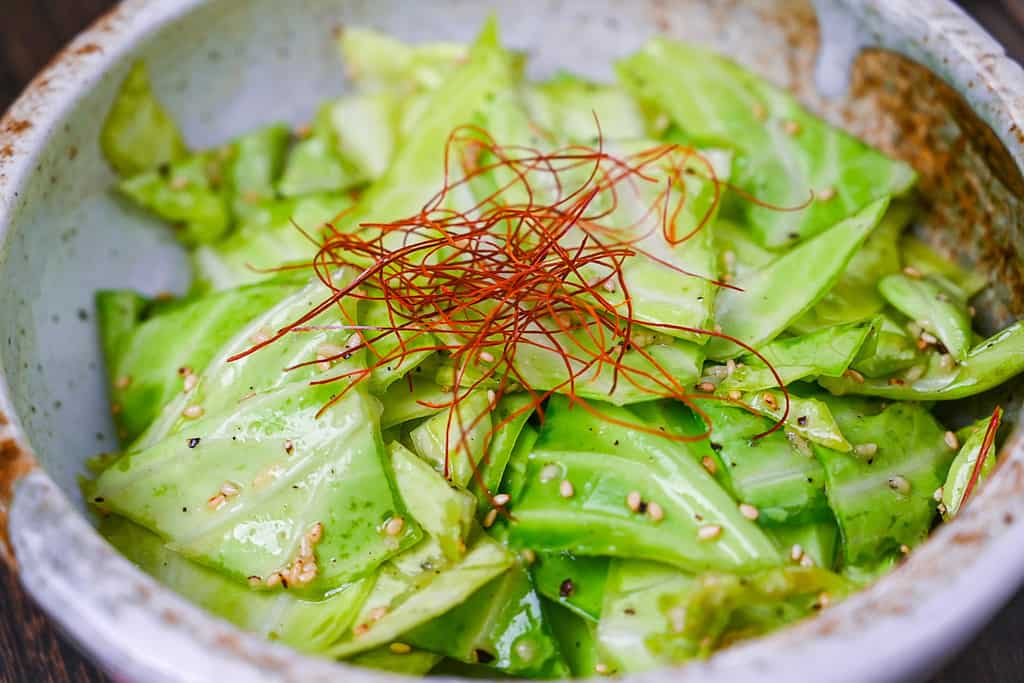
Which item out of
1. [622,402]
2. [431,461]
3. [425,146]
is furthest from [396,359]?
[425,146]

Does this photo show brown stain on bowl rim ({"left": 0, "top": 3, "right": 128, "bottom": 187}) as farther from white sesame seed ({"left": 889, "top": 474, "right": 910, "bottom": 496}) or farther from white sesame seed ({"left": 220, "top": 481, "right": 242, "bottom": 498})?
white sesame seed ({"left": 889, "top": 474, "right": 910, "bottom": 496})

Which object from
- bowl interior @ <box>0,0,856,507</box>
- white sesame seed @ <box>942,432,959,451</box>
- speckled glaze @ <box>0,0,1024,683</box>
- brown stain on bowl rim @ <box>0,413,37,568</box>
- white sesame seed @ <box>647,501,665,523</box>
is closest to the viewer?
speckled glaze @ <box>0,0,1024,683</box>

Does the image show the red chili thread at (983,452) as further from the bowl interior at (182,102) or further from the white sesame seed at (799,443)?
the bowl interior at (182,102)

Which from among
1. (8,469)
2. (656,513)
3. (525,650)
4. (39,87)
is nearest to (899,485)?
(656,513)

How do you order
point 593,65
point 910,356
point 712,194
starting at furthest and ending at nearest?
1. point 593,65
2. point 712,194
3. point 910,356

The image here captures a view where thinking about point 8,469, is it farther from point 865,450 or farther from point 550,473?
point 865,450

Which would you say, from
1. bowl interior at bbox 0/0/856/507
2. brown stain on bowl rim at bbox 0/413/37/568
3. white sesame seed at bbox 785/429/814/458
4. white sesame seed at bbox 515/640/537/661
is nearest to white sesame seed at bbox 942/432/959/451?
white sesame seed at bbox 785/429/814/458

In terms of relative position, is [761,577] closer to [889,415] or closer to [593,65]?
[889,415]

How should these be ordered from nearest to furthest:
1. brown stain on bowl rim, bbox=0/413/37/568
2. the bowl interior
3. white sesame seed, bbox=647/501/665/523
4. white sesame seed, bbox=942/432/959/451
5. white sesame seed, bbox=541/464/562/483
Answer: brown stain on bowl rim, bbox=0/413/37/568
white sesame seed, bbox=647/501/665/523
white sesame seed, bbox=541/464/562/483
white sesame seed, bbox=942/432/959/451
the bowl interior
